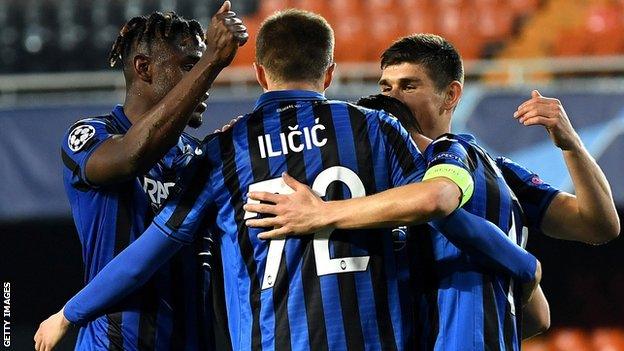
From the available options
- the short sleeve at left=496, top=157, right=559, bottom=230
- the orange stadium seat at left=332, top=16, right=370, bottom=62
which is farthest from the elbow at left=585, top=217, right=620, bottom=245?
the orange stadium seat at left=332, top=16, right=370, bottom=62

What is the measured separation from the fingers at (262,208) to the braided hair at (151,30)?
89 centimetres

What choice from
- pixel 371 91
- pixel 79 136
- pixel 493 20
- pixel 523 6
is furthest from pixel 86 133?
pixel 523 6

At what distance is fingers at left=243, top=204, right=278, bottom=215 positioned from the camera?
8.68 ft

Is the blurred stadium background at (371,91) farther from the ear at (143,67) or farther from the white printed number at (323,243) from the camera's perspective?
the white printed number at (323,243)

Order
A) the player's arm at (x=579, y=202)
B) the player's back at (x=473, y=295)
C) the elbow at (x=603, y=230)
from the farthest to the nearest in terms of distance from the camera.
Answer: the elbow at (x=603, y=230) → the player's arm at (x=579, y=202) → the player's back at (x=473, y=295)

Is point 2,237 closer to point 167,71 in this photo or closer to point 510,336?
point 167,71

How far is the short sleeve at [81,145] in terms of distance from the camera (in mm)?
3018

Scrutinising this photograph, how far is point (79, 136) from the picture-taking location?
3.08m

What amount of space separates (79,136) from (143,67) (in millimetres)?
375

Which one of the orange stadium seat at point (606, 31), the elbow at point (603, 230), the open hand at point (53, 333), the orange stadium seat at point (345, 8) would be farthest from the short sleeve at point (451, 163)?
the orange stadium seat at point (345, 8)

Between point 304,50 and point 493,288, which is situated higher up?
point 304,50

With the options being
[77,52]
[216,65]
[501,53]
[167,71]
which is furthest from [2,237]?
[216,65]

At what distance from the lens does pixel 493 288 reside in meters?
2.79

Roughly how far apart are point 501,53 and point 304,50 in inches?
245
